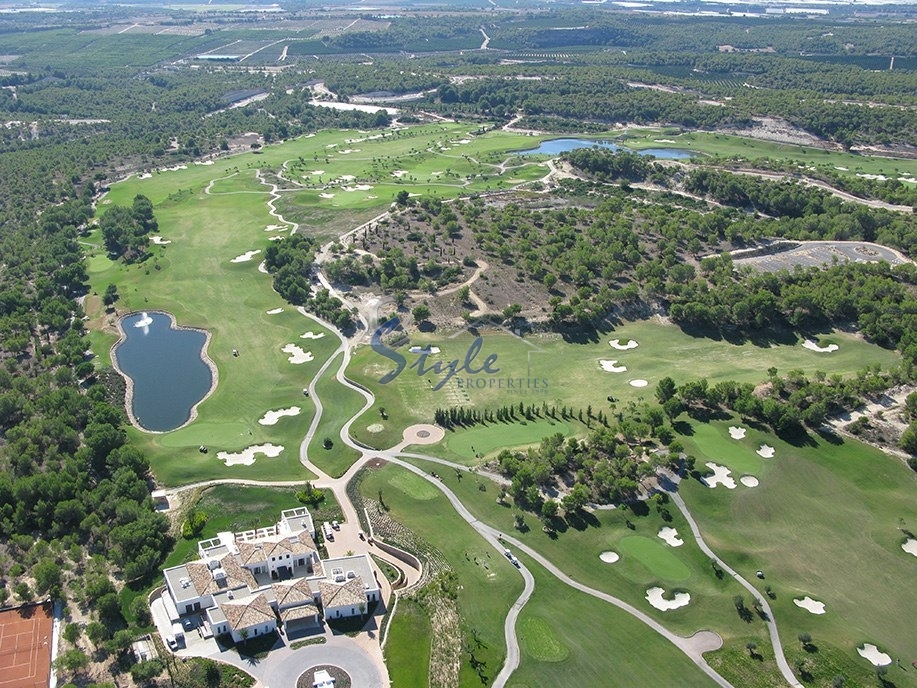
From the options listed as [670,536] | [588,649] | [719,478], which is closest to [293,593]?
[588,649]

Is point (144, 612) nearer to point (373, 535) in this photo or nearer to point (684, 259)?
point (373, 535)

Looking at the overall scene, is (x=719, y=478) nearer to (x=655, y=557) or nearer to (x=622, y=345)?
(x=655, y=557)

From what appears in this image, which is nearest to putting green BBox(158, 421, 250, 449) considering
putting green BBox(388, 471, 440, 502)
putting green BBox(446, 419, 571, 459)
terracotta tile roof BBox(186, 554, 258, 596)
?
putting green BBox(388, 471, 440, 502)

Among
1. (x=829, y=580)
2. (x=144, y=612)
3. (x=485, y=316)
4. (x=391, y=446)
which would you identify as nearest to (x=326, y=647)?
(x=144, y=612)

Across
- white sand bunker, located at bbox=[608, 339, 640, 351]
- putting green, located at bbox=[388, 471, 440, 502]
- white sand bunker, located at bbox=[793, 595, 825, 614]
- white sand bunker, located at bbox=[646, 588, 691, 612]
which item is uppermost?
putting green, located at bbox=[388, 471, 440, 502]

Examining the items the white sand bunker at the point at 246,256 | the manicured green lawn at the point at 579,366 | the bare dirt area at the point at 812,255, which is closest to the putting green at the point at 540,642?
the manicured green lawn at the point at 579,366

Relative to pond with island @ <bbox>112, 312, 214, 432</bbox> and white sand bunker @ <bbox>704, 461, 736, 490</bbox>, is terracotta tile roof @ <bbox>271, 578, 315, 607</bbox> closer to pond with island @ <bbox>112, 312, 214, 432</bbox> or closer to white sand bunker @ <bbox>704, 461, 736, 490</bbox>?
pond with island @ <bbox>112, 312, 214, 432</bbox>

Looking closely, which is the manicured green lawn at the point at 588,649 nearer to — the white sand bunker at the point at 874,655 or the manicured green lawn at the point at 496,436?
the white sand bunker at the point at 874,655
